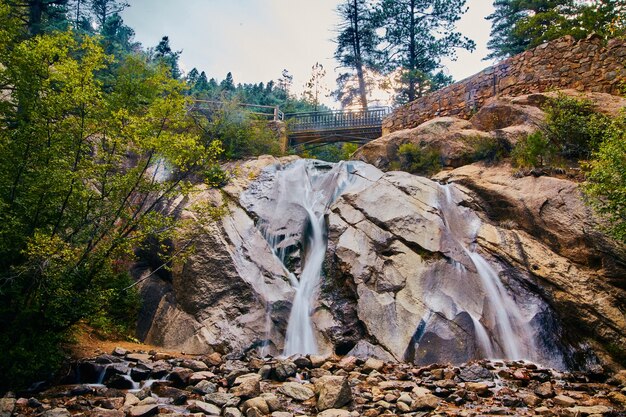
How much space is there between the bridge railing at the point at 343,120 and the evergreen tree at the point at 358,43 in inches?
230

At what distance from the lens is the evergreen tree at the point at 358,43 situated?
2781 cm

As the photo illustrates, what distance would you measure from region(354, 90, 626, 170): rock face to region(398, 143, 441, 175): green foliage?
0.20 metres

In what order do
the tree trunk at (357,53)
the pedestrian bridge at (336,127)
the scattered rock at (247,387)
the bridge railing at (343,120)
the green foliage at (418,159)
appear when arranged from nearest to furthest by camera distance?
1. the scattered rock at (247,387)
2. the green foliage at (418,159)
3. the pedestrian bridge at (336,127)
4. the bridge railing at (343,120)
5. the tree trunk at (357,53)

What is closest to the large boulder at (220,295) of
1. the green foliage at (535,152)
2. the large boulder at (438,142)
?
the large boulder at (438,142)

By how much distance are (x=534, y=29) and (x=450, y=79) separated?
11.0 meters

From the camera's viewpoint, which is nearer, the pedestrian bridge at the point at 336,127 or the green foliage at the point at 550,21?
the green foliage at the point at 550,21

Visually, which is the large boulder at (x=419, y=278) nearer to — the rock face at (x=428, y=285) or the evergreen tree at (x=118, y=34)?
the rock face at (x=428, y=285)

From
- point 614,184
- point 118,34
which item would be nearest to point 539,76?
point 614,184

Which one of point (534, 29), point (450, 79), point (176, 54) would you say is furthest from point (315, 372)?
point (176, 54)

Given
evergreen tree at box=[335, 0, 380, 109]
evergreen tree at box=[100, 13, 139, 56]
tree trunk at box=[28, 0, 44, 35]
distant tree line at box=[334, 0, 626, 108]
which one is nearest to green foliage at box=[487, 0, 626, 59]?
distant tree line at box=[334, 0, 626, 108]

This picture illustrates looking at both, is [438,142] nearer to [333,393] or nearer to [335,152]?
[335,152]

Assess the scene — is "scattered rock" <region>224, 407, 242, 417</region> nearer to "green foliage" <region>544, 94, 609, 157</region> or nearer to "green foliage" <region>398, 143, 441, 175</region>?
"green foliage" <region>398, 143, 441, 175</region>

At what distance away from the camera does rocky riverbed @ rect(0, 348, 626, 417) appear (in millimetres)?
5957

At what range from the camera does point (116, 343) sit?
32.9ft
